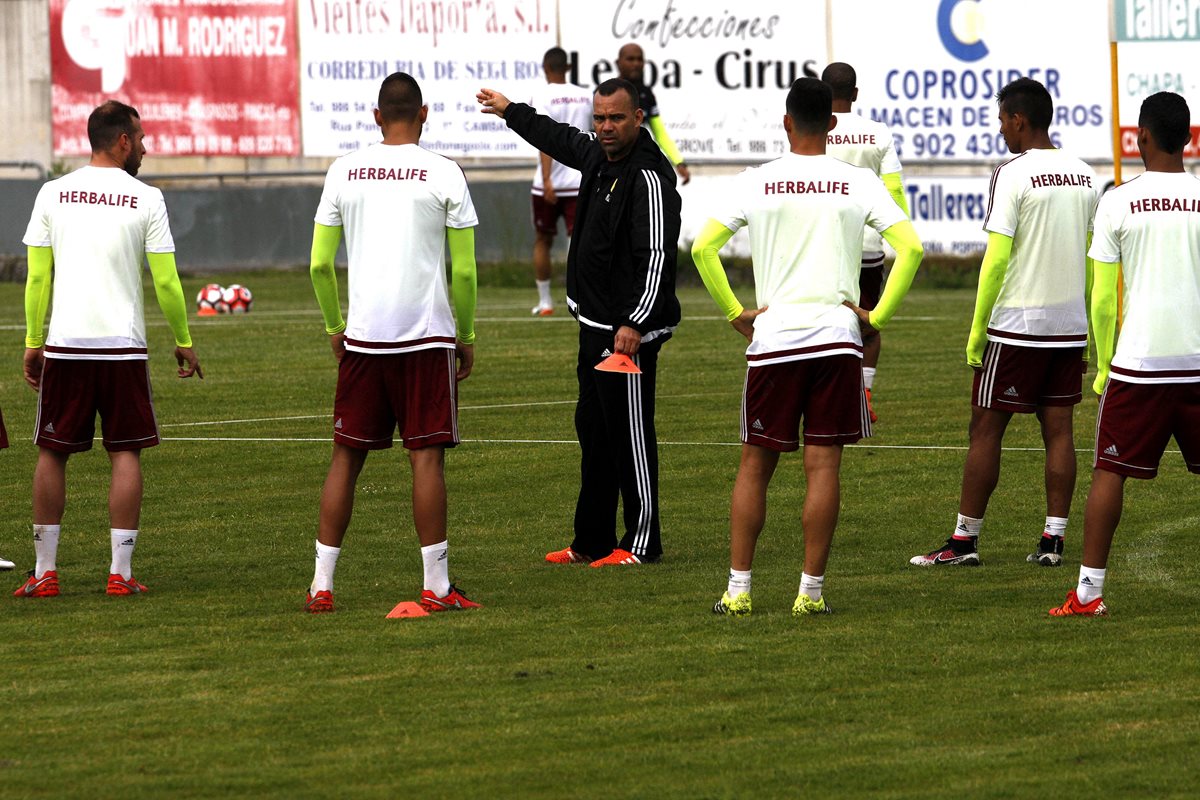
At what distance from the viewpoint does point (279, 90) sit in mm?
32094

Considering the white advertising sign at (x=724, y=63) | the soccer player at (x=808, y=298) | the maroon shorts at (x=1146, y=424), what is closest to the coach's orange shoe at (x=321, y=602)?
the soccer player at (x=808, y=298)

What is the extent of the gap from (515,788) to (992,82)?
23160 mm

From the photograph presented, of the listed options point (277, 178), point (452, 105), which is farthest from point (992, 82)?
point (277, 178)

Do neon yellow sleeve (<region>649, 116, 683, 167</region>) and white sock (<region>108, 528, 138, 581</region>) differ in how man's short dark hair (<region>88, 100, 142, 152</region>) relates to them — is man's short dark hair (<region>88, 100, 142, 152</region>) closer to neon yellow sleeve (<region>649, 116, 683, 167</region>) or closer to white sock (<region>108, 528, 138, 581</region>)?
white sock (<region>108, 528, 138, 581</region>)

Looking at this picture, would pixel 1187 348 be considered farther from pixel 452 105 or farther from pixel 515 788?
pixel 452 105

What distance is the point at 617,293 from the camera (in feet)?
31.6

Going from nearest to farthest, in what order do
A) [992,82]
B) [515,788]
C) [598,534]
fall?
[515,788]
[598,534]
[992,82]

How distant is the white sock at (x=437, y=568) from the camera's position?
8484 millimetres

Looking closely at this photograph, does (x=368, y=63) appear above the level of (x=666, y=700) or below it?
above

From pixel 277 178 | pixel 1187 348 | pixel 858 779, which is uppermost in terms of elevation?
pixel 277 178

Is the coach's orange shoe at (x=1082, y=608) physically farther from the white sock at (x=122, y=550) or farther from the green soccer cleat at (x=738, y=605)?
the white sock at (x=122, y=550)

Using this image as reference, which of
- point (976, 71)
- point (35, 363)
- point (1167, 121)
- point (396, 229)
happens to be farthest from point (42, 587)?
point (976, 71)

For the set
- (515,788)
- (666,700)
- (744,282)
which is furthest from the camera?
(744,282)

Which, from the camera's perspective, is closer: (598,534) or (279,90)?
(598,534)
